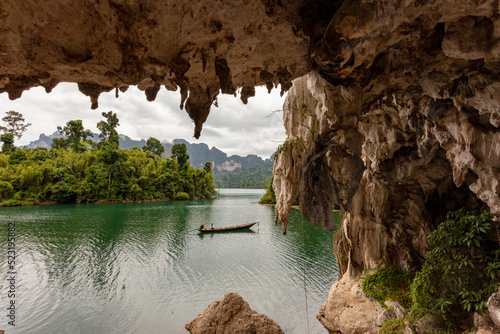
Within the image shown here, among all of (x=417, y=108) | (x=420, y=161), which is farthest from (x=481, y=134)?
(x=420, y=161)

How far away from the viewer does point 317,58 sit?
3.14 meters

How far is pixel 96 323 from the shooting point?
7359 millimetres

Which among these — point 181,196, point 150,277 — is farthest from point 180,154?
point 150,277

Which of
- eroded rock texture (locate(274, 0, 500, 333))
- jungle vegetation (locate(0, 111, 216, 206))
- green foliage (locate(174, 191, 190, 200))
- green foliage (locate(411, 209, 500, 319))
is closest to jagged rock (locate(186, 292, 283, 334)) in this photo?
eroded rock texture (locate(274, 0, 500, 333))

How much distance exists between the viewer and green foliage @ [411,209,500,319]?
398cm

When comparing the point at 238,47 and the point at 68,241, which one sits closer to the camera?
the point at 238,47

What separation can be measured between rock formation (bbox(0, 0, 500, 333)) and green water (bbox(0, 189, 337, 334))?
5.99 m

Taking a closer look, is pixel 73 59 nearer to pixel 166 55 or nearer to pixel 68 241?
pixel 166 55

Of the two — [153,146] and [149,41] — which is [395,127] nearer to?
[149,41]

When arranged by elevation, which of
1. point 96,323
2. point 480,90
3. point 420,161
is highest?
point 480,90

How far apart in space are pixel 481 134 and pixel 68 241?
759 inches

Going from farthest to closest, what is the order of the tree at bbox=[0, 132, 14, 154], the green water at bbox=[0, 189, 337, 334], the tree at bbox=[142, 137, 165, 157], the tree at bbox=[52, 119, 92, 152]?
the tree at bbox=[142, 137, 165, 157] < the tree at bbox=[52, 119, 92, 152] < the tree at bbox=[0, 132, 14, 154] < the green water at bbox=[0, 189, 337, 334]

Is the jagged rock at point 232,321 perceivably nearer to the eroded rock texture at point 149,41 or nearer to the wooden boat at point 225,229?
the eroded rock texture at point 149,41

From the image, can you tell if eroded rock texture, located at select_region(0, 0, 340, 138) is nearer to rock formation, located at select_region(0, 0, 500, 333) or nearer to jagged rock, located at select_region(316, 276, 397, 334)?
rock formation, located at select_region(0, 0, 500, 333)
